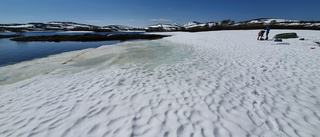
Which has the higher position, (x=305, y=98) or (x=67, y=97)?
(x=67, y=97)

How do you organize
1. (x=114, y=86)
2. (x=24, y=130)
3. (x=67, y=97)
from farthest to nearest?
(x=114, y=86)
(x=67, y=97)
(x=24, y=130)

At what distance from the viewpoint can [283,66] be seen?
25.4 feet

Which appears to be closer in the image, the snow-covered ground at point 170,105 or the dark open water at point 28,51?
the snow-covered ground at point 170,105

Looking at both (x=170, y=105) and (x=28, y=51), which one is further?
(x=28, y=51)

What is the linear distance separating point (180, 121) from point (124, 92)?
2.91 metres

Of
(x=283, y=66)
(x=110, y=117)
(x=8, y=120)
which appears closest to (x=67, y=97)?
(x=8, y=120)

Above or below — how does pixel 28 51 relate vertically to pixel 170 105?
above

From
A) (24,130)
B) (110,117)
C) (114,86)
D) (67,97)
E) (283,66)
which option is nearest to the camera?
(24,130)

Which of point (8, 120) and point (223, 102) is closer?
point (8, 120)

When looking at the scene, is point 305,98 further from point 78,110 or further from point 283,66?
point 78,110

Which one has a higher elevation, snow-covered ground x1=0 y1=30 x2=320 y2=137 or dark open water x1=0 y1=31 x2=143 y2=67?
dark open water x1=0 y1=31 x2=143 y2=67

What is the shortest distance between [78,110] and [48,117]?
2.85 ft

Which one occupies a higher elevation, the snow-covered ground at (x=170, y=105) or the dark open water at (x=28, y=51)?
the dark open water at (x=28, y=51)

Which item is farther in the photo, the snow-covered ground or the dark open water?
the dark open water
